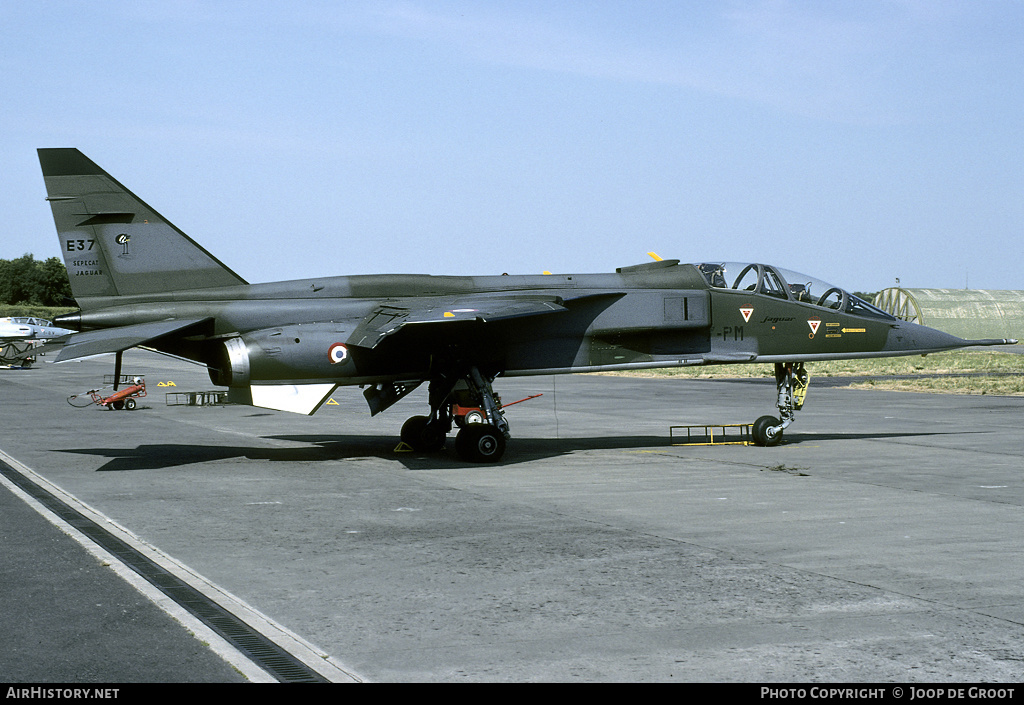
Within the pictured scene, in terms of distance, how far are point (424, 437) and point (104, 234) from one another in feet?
21.4

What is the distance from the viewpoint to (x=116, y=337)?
14219 millimetres

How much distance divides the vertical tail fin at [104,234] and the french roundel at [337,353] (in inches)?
113

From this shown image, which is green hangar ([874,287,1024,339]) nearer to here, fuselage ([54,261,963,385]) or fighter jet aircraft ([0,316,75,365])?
fuselage ([54,261,963,385])

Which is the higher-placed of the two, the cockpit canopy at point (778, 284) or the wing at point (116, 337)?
the cockpit canopy at point (778, 284)

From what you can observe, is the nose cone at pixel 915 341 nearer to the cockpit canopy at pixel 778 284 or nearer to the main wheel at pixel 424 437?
the cockpit canopy at pixel 778 284

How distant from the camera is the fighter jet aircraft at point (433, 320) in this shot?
1537 centimetres

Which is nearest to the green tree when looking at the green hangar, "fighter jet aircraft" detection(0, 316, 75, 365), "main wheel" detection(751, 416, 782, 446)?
"fighter jet aircraft" detection(0, 316, 75, 365)

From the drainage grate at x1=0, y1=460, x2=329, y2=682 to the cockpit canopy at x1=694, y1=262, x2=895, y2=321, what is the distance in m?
11.2

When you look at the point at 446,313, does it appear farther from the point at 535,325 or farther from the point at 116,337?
the point at 116,337

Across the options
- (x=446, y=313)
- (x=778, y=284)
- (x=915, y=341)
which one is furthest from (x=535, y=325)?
(x=915, y=341)

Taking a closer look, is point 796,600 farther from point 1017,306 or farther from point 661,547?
point 1017,306

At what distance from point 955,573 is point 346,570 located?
514 cm

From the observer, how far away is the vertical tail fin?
51.9ft

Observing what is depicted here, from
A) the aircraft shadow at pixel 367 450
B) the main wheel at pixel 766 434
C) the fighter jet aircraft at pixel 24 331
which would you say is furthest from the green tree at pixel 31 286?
the main wheel at pixel 766 434
